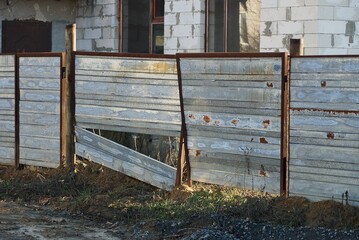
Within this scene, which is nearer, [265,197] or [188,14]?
[265,197]

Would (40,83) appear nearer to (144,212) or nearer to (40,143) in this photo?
(40,143)

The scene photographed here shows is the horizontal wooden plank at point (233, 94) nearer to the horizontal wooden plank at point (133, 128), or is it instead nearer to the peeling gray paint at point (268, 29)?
the horizontal wooden plank at point (133, 128)

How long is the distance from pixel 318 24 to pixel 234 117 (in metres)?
3.08

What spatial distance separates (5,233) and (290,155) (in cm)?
340

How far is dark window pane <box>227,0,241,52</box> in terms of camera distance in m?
13.1

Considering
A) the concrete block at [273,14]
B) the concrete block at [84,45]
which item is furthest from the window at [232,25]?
the concrete block at [84,45]

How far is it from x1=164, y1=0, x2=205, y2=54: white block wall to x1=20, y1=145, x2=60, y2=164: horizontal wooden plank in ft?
11.2

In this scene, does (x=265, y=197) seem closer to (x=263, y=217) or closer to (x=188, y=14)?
(x=263, y=217)

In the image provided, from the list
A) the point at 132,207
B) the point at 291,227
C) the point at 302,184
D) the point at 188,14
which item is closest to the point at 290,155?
the point at 302,184

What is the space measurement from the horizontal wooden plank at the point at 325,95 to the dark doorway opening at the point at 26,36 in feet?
28.0

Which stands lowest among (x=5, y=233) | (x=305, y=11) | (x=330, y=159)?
(x=5, y=233)

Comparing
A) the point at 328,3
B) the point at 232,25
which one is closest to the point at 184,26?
the point at 232,25

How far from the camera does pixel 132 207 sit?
366 inches

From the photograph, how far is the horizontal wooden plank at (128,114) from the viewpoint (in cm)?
1005
